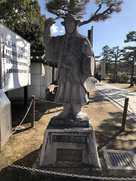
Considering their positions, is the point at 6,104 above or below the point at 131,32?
below

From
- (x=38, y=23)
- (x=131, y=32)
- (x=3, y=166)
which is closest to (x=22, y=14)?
(x=38, y=23)

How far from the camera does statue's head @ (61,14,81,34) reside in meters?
2.65

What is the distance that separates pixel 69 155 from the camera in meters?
2.71

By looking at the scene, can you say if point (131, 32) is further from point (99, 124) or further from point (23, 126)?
point (23, 126)

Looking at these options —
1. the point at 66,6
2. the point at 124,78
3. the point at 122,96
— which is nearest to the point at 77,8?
the point at 66,6

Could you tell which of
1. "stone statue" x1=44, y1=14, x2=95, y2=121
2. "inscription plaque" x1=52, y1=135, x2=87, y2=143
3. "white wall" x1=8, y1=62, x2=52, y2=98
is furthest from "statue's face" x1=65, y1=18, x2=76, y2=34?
"white wall" x1=8, y1=62, x2=52, y2=98

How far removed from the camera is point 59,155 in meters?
2.72

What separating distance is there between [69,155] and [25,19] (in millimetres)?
12409

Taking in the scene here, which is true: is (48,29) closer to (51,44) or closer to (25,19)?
(51,44)

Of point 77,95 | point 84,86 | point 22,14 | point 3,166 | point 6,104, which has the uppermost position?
point 22,14

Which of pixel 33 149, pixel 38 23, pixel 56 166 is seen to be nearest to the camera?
pixel 56 166

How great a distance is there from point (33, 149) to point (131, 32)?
19.2 metres

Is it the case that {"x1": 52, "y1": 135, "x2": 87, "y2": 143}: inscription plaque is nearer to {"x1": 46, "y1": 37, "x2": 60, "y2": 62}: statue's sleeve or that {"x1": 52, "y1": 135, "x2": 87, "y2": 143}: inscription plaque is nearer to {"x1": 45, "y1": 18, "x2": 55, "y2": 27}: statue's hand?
{"x1": 46, "y1": 37, "x2": 60, "y2": 62}: statue's sleeve

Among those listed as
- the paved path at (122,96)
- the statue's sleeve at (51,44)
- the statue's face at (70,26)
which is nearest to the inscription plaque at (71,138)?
the statue's sleeve at (51,44)
